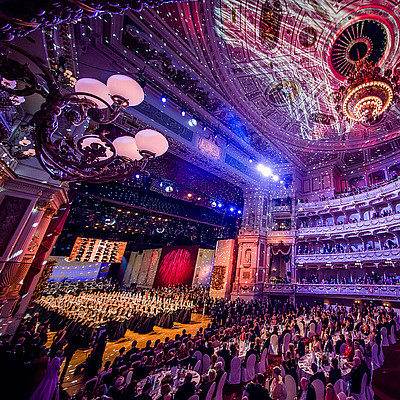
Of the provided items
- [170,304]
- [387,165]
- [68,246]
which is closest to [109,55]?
[170,304]

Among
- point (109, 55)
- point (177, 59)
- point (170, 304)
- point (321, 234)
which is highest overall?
point (177, 59)

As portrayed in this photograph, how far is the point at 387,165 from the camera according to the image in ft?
50.4

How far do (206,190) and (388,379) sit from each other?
10.7m

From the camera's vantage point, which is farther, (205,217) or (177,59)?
(205,217)

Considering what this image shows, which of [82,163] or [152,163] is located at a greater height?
[152,163]

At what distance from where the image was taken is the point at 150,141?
9.95ft

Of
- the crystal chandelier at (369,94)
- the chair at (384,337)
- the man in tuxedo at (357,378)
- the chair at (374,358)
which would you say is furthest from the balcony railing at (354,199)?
the man in tuxedo at (357,378)

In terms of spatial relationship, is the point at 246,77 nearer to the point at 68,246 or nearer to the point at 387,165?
the point at 387,165

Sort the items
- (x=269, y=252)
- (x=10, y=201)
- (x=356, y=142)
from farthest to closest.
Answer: (x=269, y=252)
(x=356, y=142)
(x=10, y=201)

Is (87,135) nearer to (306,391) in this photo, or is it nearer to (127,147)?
(127,147)

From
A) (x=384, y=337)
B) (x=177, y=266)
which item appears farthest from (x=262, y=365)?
(x=177, y=266)

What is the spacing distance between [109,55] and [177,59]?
2480 millimetres

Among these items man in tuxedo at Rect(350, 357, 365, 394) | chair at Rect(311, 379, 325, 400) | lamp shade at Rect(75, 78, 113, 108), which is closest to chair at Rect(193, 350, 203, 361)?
chair at Rect(311, 379, 325, 400)

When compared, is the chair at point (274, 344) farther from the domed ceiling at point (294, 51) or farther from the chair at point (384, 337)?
the domed ceiling at point (294, 51)
